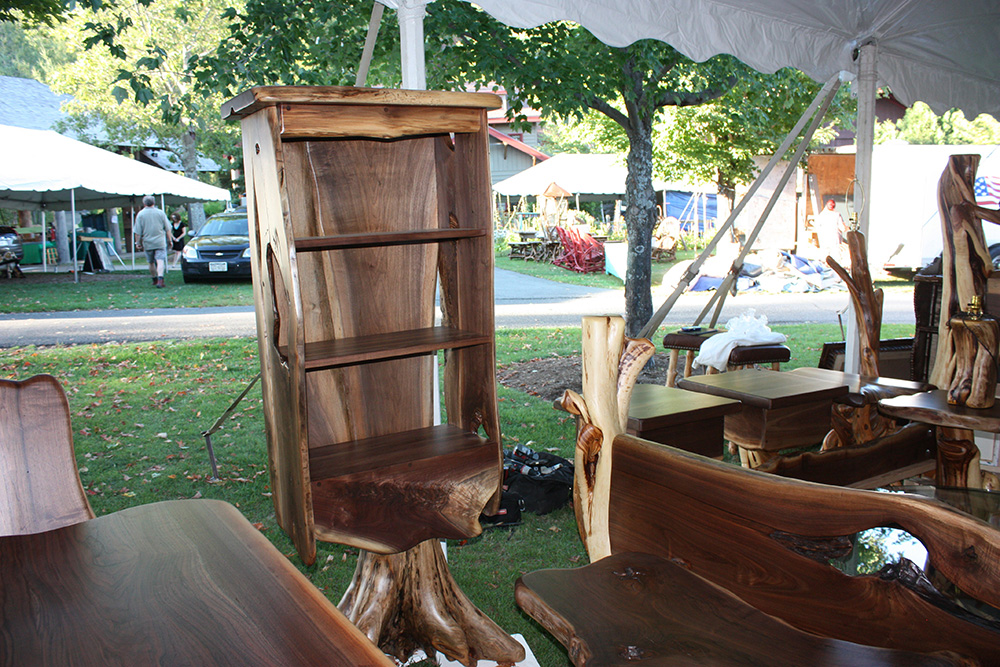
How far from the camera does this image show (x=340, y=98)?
2100mm

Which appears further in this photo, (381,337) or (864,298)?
(864,298)

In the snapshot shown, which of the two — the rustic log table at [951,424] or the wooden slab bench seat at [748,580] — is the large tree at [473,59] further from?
the wooden slab bench seat at [748,580]

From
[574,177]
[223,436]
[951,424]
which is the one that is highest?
[574,177]

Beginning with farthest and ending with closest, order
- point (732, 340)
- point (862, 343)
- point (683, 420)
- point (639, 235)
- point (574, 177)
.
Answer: point (574, 177), point (639, 235), point (732, 340), point (862, 343), point (683, 420)

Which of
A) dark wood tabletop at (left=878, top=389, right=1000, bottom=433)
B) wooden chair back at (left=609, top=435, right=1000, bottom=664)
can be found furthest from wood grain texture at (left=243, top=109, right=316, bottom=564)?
dark wood tabletop at (left=878, top=389, right=1000, bottom=433)

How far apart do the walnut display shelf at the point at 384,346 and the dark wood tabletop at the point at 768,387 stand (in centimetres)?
202

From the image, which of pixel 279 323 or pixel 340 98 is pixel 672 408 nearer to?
pixel 279 323

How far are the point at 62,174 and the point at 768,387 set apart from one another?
43.3 feet

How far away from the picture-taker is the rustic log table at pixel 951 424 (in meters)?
2.76

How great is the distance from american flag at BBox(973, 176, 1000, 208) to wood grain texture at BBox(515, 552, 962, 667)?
14.6 metres

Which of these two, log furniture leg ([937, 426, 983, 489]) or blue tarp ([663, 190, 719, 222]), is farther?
blue tarp ([663, 190, 719, 222])

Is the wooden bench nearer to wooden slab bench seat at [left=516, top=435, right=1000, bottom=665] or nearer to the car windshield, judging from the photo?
wooden slab bench seat at [left=516, top=435, right=1000, bottom=665]

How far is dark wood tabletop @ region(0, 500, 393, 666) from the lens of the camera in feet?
3.78

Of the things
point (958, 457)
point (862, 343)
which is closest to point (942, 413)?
point (958, 457)
